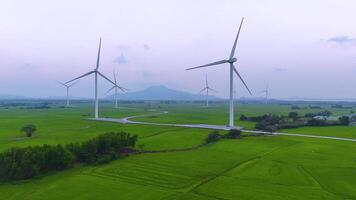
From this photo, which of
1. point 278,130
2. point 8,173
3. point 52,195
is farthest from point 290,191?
point 278,130

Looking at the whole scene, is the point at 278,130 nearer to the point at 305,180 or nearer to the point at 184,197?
the point at 305,180

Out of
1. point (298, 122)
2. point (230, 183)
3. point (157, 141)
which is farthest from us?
point (298, 122)

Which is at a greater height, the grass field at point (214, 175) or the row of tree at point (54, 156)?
the row of tree at point (54, 156)

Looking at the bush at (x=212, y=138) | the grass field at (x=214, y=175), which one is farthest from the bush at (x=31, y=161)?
the bush at (x=212, y=138)

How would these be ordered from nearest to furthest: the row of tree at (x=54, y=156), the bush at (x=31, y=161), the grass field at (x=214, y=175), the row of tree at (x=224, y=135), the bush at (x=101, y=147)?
the grass field at (x=214, y=175) < the bush at (x=31, y=161) < the row of tree at (x=54, y=156) < the bush at (x=101, y=147) < the row of tree at (x=224, y=135)

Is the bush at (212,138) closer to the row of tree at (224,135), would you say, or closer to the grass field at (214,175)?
the row of tree at (224,135)

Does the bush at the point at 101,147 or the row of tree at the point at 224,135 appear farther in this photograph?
the row of tree at the point at 224,135

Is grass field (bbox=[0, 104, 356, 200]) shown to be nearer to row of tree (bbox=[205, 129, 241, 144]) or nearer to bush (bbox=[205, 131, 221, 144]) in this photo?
bush (bbox=[205, 131, 221, 144])

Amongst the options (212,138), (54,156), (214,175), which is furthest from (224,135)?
(54,156)

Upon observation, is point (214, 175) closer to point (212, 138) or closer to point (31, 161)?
point (31, 161)
